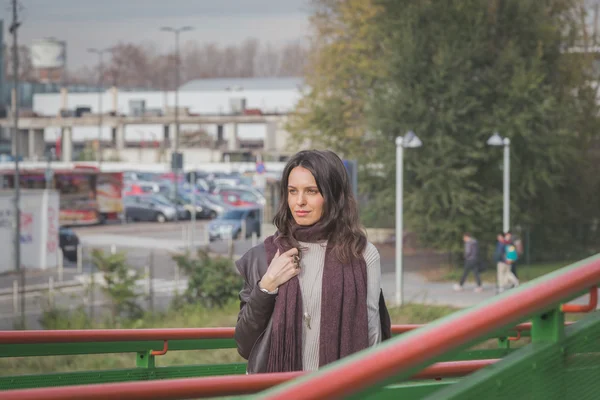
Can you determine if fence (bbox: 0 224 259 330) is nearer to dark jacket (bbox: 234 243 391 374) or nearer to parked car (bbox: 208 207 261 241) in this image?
parked car (bbox: 208 207 261 241)

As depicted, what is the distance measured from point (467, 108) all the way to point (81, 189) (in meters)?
22.7

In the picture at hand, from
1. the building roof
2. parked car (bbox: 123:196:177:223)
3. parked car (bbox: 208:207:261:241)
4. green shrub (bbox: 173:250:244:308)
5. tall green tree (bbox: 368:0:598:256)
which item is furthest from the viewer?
the building roof

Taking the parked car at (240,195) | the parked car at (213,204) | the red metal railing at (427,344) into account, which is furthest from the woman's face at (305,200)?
the parked car at (213,204)

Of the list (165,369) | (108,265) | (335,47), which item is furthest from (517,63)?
(165,369)

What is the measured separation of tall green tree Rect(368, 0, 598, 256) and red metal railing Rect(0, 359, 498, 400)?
99.9 feet

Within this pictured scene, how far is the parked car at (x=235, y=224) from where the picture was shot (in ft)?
149

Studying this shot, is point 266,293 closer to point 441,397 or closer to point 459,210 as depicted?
point 441,397

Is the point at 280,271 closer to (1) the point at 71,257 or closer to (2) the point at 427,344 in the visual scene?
(2) the point at 427,344

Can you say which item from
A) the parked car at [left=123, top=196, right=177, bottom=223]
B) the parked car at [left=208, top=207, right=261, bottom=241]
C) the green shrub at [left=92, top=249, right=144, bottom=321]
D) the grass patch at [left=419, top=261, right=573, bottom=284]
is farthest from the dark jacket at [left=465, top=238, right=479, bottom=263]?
the parked car at [left=123, top=196, right=177, bottom=223]

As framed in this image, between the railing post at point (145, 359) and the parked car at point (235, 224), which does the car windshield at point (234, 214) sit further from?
the railing post at point (145, 359)

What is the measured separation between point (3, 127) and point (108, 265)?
3865 inches

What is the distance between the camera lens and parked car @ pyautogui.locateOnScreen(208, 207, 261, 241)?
45406 mm

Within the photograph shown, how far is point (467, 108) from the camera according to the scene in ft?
113

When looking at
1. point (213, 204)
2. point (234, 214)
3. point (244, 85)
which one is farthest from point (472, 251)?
point (244, 85)
